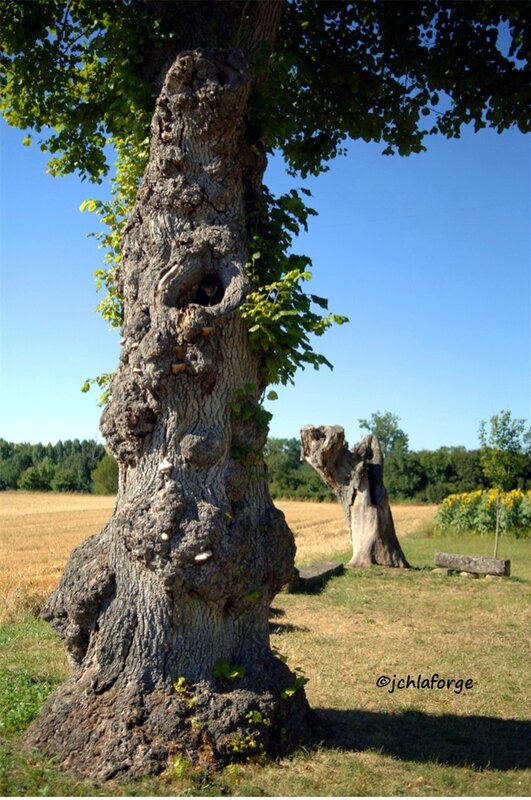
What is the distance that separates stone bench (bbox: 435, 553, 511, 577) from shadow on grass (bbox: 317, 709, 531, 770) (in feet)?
35.9

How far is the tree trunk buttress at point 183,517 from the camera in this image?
20.9 ft

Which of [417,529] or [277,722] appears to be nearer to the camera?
[277,722]

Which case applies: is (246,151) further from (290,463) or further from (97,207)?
(290,463)

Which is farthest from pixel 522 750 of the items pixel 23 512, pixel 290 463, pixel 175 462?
pixel 290 463

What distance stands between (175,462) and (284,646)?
5775 millimetres

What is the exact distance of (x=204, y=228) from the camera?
7.14m

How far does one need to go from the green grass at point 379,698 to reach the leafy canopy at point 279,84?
353 centimetres

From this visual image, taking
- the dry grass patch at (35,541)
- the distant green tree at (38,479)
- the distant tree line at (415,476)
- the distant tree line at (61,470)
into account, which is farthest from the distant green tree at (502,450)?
the distant green tree at (38,479)

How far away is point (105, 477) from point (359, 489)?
55628 mm

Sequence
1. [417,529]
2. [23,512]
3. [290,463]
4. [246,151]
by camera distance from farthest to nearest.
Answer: [290,463], [23,512], [417,529], [246,151]

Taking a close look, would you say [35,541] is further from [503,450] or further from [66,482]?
[66,482]

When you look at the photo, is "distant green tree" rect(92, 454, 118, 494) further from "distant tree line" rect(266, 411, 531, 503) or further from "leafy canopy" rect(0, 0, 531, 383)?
"leafy canopy" rect(0, 0, 531, 383)

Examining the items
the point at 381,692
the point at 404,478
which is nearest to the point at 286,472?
the point at 404,478

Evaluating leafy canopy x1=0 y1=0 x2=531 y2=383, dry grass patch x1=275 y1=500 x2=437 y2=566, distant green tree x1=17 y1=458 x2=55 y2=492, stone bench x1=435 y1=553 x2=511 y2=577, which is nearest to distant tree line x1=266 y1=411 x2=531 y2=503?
dry grass patch x1=275 y1=500 x2=437 y2=566
